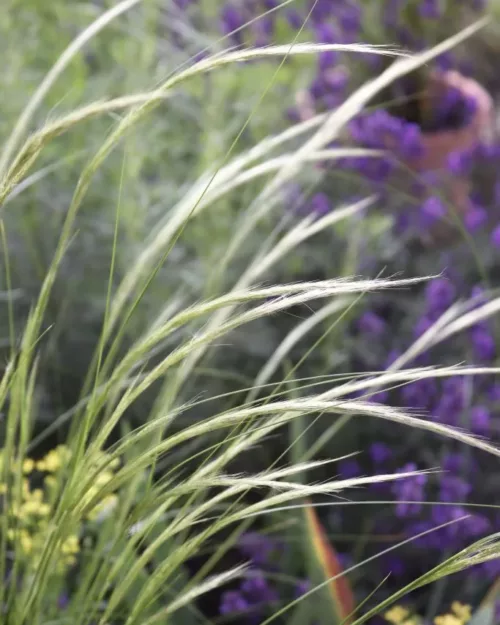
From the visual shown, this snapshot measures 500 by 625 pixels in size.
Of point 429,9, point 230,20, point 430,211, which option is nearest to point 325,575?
point 430,211

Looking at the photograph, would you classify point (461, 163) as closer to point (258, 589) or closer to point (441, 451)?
point (441, 451)

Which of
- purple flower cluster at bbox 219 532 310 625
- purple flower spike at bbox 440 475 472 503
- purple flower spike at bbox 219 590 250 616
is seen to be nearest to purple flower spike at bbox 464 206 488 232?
purple flower spike at bbox 440 475 472 503

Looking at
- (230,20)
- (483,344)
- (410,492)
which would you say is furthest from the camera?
(230,20)

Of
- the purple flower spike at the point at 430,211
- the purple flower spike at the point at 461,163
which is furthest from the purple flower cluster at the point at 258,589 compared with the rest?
Answer: the purple flower spike at the point at 461,163

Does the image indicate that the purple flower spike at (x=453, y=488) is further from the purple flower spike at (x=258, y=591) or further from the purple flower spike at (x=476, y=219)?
the purple flower spike at (x=476, y=219)

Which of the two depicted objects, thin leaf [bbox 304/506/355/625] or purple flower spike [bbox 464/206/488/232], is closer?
thin leaf [bbox 304/506/355/625]

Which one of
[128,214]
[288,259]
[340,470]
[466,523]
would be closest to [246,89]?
[288,259]

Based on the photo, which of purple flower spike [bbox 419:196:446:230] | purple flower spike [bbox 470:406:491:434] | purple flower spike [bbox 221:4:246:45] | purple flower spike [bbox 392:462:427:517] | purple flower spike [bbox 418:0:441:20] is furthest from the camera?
purple flower spike [bbox 418:0:441:20]

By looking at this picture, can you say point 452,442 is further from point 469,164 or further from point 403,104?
point 403,104

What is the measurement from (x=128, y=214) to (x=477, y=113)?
114 centimetres

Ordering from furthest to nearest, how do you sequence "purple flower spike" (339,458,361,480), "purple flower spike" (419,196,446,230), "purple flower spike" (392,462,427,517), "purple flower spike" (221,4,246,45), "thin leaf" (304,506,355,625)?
1. "purple flower spike" (221,4,246,45)
2. "purple flower spike" (419,196,446,230)
3. "purple flower spike" (339,458,361,480)
4. "purple flower spike" (392,462,427,517)
5. "thin leaf" (304,506,355,625)

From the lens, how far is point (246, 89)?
6.53 feet

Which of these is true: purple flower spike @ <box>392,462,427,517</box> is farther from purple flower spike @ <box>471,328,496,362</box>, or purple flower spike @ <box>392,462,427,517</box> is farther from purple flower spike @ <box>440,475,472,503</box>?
purple flower spike @ <box>471,328,496,362</box>

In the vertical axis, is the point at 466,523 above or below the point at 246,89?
below
